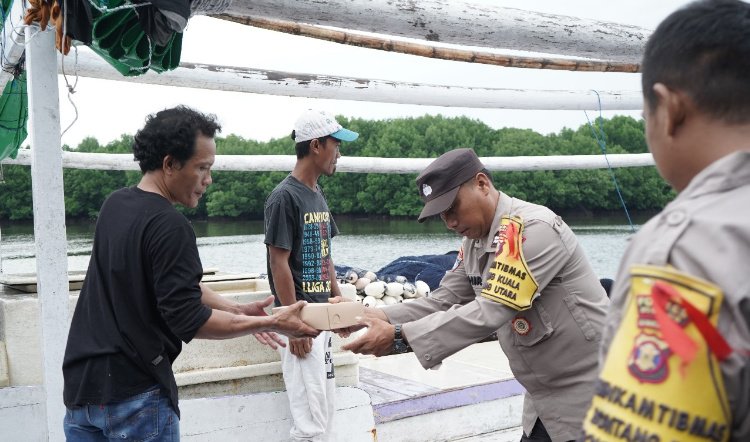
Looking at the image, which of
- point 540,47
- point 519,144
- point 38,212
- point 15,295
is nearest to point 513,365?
point 540,47

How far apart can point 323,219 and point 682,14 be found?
3.51 m

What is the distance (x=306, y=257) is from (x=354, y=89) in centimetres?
211

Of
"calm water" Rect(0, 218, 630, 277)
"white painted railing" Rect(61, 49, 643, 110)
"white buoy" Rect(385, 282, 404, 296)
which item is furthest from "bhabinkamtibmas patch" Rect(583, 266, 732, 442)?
"calm water" Rect(0, 218, 630, 277)

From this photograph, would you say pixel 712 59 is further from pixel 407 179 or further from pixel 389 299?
pixel 407 179

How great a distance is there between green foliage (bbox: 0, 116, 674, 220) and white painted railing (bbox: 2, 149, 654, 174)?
1674 cm

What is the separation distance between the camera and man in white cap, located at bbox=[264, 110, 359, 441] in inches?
173

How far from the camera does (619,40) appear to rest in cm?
383

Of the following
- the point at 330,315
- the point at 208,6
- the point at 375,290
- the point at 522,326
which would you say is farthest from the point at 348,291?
the point at 375,290

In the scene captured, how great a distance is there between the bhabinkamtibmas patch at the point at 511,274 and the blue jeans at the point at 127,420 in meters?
1.26

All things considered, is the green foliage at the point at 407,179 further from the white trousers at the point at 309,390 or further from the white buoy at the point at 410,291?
the white trousers at the point at 309,390

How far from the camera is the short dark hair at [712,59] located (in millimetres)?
1188

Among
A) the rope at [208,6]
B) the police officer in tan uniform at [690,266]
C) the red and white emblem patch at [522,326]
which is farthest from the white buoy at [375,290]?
the police officer in tan uniform at [690,266]

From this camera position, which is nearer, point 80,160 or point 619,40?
point 619,40

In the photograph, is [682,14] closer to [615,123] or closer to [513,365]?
[513,365]
